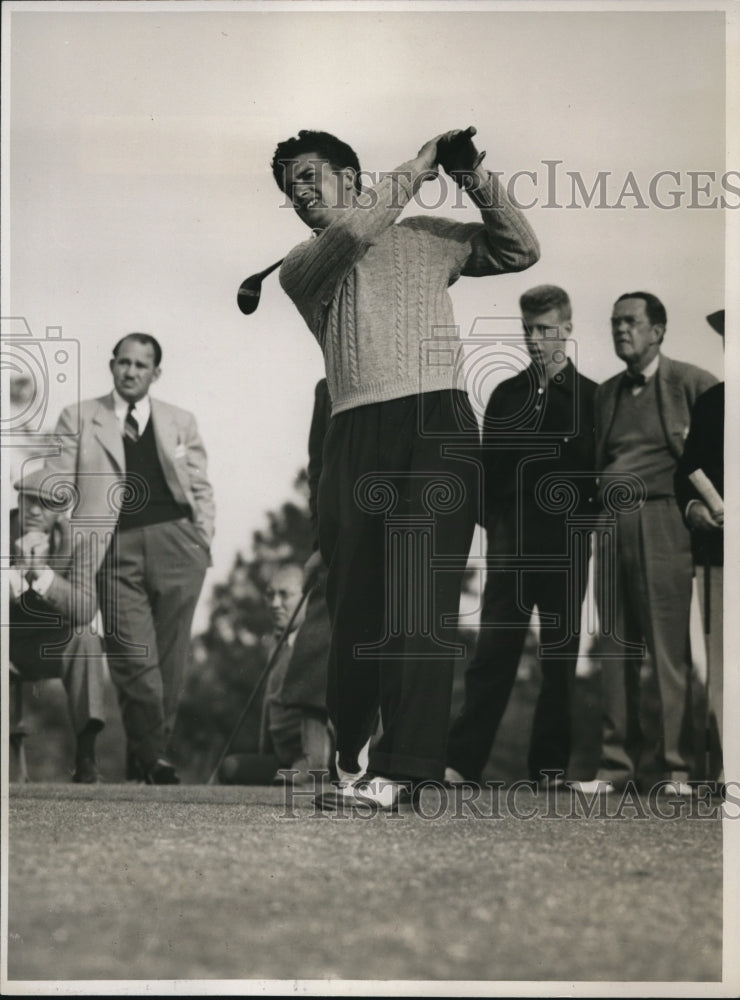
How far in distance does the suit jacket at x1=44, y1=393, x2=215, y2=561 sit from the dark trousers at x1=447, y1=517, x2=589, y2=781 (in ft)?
3.00

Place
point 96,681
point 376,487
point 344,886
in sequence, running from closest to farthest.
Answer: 1. point 344,886
2. point 376,487
3. point 96,681

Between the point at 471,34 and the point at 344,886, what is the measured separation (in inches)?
98.2

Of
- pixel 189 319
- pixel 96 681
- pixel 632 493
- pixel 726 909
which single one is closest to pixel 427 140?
pixel 189 319

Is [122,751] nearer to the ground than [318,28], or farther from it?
nearer to the ground

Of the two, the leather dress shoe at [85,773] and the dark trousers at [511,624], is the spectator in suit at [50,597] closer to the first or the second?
the leather dress shoe at [85,773]

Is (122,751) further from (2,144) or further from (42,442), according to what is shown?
(2,144)

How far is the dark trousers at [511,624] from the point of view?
4.87 metres

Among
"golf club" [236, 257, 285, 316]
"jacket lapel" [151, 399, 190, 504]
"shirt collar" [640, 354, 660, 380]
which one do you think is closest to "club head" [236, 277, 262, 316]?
"golf club" [236, 257, 285, 316]

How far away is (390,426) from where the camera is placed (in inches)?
187

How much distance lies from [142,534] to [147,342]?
599 mm

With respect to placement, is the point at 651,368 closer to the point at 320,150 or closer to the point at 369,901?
the point at 320,150

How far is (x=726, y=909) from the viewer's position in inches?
171

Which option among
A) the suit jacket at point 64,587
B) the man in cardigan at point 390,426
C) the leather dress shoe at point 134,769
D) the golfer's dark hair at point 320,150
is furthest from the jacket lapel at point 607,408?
the leather dress shoe at point 134,769

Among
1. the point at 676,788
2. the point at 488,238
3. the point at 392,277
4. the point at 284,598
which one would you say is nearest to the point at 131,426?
the point at 284,598
